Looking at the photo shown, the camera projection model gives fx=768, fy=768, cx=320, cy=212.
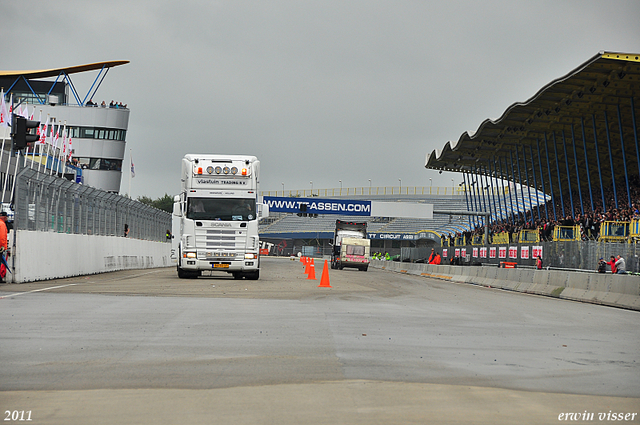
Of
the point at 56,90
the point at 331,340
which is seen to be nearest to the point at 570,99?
the point at 331,340

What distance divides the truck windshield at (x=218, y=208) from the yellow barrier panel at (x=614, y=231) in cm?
1842

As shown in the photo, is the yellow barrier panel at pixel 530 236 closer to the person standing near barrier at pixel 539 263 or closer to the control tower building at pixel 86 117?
the person standing near barrier at pixel 539 263

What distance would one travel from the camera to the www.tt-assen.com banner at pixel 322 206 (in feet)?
221

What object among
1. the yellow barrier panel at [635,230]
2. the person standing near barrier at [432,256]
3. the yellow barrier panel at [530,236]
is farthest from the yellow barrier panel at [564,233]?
the person standing near barrier at [432,256]

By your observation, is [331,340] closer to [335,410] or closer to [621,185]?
[335,410]

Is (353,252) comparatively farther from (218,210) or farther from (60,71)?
(60,71)

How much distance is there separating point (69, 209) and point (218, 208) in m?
5.06

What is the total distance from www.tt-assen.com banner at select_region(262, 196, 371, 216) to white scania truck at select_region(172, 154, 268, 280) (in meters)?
41.3

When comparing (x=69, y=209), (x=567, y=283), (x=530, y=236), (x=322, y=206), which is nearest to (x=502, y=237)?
(x=530, y=236)

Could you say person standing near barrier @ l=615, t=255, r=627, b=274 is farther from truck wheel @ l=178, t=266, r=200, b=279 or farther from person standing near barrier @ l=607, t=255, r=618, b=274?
truck wheel @ l=178, t=266, r=200, b=279

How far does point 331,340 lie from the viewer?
9781 mm

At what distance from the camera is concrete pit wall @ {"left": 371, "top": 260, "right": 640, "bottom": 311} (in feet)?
63.7

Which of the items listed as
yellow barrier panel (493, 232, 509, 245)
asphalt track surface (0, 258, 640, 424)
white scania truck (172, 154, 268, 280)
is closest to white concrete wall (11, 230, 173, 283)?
white scania truck (172, 154, 268, 280)

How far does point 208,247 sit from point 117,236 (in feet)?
33.9
